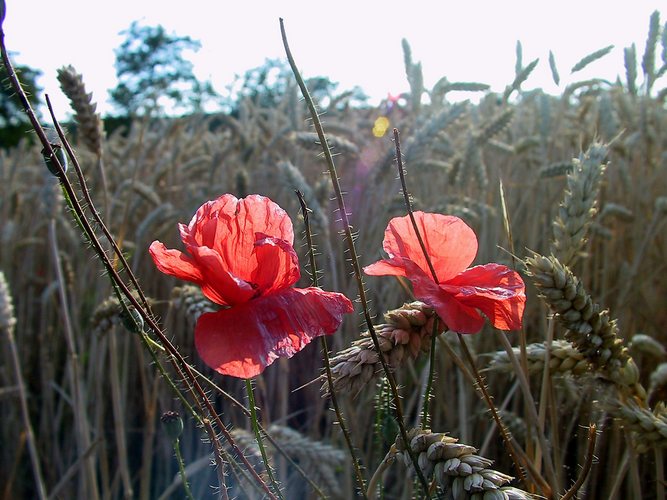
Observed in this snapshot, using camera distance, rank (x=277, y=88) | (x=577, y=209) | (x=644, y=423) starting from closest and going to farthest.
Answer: (x=644, y=423)
(x=577, y=209)
(x=277, y=88)

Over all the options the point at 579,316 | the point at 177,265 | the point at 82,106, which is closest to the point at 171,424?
the point at 177,265

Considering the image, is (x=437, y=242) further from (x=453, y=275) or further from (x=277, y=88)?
(x=277, y=88)

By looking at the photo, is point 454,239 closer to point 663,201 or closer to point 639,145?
point 663,201

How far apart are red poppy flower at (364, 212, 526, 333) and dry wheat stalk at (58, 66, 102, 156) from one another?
62 centimetres

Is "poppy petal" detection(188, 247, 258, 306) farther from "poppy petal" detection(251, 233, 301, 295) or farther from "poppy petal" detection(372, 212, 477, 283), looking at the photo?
"poppy petal" detection(372, 212, 477, 283)

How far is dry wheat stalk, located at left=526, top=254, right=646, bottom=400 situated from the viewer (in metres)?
0.57

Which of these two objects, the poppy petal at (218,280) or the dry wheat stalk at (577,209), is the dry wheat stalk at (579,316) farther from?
the poppy petal at (218,280)

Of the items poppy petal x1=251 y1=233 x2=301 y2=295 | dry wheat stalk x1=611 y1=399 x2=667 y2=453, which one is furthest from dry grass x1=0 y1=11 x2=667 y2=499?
poppy petal x1=251 y1=233 x2=301 y2=295

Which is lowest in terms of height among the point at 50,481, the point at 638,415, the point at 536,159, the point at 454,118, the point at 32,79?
the point at 50,481

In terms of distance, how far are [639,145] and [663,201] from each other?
36.7 inches

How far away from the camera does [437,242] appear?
0.59m

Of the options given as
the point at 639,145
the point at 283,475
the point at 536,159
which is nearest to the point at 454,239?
the point at 283,475

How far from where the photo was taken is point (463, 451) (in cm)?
45

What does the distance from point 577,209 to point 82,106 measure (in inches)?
28.9
